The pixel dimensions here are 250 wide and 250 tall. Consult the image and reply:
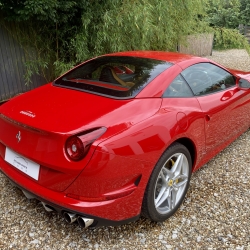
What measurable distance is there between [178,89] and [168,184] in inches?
30.2

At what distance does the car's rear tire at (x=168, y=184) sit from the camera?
5.90 feet

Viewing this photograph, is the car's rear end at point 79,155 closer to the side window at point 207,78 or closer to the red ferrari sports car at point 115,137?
the red ferrari sports car at point 115,137

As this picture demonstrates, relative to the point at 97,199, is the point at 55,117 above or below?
above

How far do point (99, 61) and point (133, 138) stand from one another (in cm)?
127

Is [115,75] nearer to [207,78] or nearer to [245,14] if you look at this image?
[207,78]

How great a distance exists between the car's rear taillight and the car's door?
1.10 m

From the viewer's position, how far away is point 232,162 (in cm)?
290

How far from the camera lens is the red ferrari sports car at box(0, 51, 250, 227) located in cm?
156

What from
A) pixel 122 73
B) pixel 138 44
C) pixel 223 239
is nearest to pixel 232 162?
pixel 223 239

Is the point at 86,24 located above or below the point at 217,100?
above

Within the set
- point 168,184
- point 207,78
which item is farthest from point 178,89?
point 168,184

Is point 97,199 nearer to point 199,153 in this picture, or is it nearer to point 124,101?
→ point 124,101

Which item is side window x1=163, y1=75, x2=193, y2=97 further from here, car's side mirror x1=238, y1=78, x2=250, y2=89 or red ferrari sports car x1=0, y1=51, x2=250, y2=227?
car's side mirror x1=238, y1=78, x2=250, y2=89

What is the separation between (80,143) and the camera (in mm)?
1526
